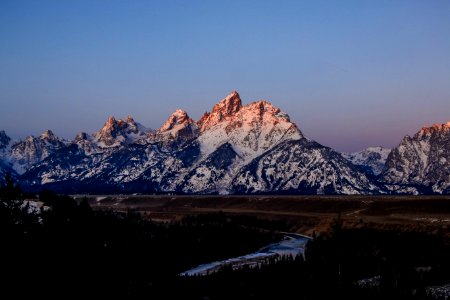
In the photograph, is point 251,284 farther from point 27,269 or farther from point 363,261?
point 27,269

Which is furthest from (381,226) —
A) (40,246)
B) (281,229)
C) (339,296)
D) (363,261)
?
(40,246)

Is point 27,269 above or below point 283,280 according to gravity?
above

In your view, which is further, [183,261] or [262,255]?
[262,255]

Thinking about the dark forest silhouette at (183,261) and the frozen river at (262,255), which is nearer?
the dark forest silhouette at (183,261)

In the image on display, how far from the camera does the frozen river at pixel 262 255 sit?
362 feet

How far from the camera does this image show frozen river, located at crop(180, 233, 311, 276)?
362 ft

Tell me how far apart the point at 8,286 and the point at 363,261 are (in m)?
68.1

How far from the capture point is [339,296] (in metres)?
73.9

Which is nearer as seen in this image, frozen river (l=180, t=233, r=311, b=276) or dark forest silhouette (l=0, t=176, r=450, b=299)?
dark forest silhouette (l=0, t=176, r=450, b=299)

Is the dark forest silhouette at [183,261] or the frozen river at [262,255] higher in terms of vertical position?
the dark forest silhouette at [183,261]

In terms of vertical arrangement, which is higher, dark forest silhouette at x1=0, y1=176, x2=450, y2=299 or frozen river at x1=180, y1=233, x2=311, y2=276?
dark forest silhouette at x1=0, y1=176, x2=450, y2=299

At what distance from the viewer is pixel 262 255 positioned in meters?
129

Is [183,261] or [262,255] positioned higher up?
[183,261]

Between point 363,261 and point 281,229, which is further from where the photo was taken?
point 281,229
